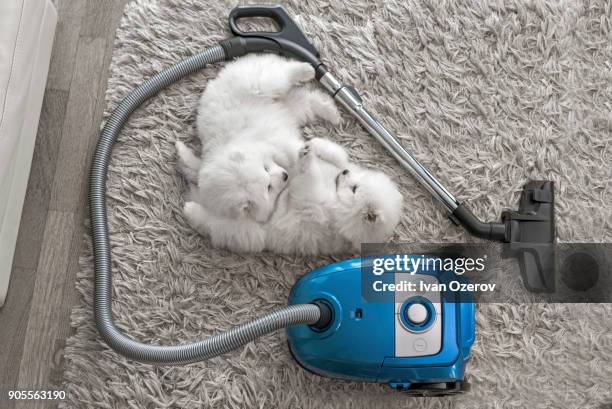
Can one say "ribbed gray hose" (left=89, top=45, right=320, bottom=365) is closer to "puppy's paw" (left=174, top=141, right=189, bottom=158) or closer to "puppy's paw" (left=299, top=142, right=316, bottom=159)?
"puppy's paw" (left=174, top=141, right=189, bottom=158)

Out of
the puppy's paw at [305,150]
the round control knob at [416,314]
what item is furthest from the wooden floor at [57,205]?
the round control knob at [416,314]

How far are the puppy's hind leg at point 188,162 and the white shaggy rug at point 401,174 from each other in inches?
2.2

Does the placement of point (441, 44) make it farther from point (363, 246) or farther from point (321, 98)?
point (363, 246)

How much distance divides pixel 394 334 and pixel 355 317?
0.10 metres

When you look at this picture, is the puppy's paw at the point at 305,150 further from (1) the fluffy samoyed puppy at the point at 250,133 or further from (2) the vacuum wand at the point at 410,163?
(2) the vacuum wand at the point at 410,163

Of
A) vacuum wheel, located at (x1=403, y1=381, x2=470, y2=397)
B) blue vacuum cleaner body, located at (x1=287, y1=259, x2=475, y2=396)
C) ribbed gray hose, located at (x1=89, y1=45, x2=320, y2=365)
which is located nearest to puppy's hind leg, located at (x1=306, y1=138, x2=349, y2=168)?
blue vacuum cleaner body, located at (x1=287, y1=259, x2=475, y2=396)

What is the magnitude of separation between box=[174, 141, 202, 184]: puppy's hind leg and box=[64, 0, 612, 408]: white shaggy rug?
0.06 meters

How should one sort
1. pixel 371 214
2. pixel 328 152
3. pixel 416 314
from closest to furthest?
pixel 416 314
pixel 371 214
pixel 328 152

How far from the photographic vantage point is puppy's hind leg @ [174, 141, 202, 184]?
5.11ft

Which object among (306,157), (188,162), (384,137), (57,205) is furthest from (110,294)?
(384,137)

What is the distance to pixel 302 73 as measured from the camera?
1.54 metres

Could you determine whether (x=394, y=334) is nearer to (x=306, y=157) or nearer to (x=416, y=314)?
(x=416, y=314)

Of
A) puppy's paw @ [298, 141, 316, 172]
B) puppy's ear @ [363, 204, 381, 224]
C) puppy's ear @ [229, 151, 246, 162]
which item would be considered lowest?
puppy's ear @ [363, 204, 381, 224]

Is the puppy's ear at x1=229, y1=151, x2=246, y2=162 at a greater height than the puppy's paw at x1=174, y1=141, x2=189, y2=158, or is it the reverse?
the puppy's paw at x1=174, y1=141, x2=189, y2=158
